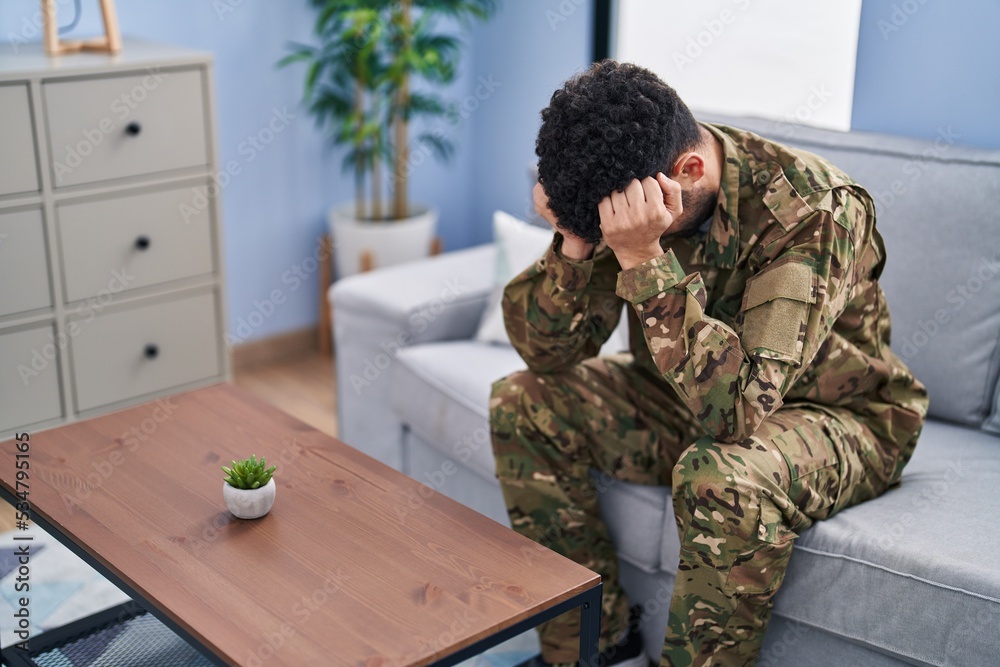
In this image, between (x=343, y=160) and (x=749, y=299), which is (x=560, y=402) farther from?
(x=343, y=160)

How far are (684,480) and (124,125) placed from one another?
1.48 m

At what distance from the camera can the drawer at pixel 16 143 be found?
7.00 feet

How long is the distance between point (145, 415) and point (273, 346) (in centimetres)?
136

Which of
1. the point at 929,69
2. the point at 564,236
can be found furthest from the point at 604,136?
the point at 929,69

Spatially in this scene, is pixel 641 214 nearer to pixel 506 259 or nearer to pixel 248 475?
pixel 248 475

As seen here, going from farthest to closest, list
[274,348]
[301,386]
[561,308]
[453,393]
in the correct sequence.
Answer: [274,348], [301,386], [453,393], [561,308]

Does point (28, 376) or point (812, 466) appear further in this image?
point (28, 376)

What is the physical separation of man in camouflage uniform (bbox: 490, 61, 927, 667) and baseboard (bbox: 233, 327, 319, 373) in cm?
144

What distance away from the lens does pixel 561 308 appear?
1617 mm

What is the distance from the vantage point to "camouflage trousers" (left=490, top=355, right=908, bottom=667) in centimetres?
144

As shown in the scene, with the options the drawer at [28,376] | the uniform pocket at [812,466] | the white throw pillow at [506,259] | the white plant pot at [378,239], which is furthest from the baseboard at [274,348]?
the uniform pocket at [812,466]

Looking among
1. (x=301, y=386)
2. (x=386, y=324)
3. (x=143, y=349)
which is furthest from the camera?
(x=301, y=386)

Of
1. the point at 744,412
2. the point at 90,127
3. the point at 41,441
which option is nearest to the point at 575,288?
the point at 744,412

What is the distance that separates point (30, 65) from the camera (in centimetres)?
218
